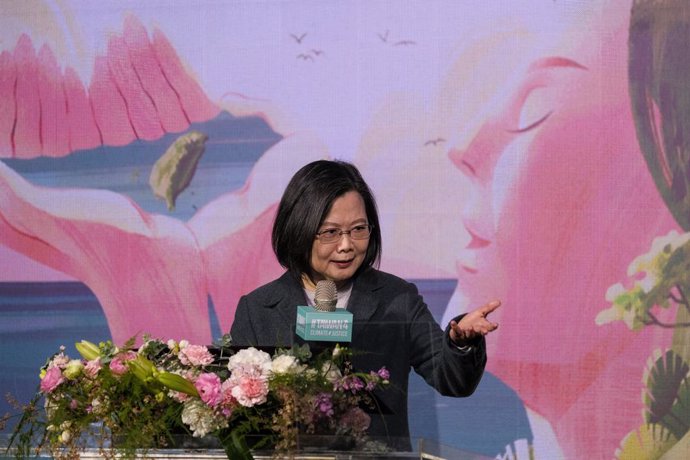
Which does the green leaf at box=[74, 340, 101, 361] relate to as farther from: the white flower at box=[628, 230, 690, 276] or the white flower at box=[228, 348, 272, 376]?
the white flower at box=[628, 230, 690, 276]

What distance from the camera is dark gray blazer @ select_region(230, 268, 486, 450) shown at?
6.88ft

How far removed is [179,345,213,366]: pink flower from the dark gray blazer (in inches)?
8.1

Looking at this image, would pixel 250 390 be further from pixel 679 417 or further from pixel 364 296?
pixel 679 417

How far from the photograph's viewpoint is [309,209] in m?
2.46

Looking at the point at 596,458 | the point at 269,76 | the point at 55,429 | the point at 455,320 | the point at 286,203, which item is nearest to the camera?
the point at 55,429

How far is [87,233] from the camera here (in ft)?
14.1

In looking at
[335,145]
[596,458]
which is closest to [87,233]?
[335,145]

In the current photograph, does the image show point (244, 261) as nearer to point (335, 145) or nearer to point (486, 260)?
point (335, 145)

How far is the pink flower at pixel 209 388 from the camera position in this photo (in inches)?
72.9

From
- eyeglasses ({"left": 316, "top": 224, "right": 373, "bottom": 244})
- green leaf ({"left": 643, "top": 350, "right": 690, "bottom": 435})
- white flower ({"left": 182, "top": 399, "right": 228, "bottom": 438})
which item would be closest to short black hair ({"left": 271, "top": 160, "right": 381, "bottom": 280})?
eyeglasses ({"left": 316, "top": 224, "right": 373, "bottom": 244})

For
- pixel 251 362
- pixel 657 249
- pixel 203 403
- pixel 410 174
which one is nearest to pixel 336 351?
pixel 251 362

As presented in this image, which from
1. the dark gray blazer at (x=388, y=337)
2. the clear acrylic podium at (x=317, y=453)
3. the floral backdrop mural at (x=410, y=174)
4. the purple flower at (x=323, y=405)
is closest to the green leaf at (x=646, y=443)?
the floral backdrop mural at (x=410, y=174)

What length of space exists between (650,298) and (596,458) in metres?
0.69

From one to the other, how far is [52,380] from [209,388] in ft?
1.13
